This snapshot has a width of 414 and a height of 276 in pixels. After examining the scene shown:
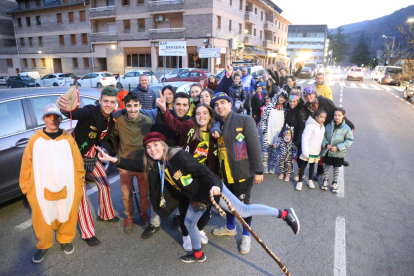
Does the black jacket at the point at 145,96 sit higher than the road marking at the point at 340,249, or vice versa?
the black jacket at the point at 145,96

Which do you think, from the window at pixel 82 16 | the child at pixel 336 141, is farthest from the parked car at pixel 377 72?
the window at pixel 82 16

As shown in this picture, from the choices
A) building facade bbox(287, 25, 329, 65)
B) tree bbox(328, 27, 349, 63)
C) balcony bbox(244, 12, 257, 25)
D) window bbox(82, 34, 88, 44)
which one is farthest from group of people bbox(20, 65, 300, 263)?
tree bbox(328, 27, 349, 63)

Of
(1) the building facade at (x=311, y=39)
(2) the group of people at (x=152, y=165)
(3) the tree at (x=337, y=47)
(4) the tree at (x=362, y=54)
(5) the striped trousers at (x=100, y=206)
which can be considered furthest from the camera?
(3) the tree at (x=337, y=47)

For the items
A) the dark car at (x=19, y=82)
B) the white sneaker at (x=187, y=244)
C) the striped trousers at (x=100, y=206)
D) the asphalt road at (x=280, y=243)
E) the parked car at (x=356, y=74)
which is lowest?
the asphalt road at (x=280, y=243)

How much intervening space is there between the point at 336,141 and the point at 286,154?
0.92 meters

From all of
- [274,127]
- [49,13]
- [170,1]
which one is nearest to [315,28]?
[170,1]

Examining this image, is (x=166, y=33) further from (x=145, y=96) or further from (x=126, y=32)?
(x=145, y=96)

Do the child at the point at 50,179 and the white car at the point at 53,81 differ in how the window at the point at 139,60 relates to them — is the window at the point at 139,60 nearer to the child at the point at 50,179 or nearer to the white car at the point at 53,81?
the white car at the point at 53,81

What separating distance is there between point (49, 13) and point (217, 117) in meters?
42.7

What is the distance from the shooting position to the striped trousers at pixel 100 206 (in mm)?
3256

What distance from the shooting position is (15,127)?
379 centimetres

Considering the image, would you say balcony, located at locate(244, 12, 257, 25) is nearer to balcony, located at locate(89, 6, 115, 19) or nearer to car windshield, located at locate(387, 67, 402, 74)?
balcony, located at locate(89, 6, 115, 19)

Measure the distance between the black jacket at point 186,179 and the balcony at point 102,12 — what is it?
34.4m

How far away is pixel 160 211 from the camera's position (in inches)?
113
